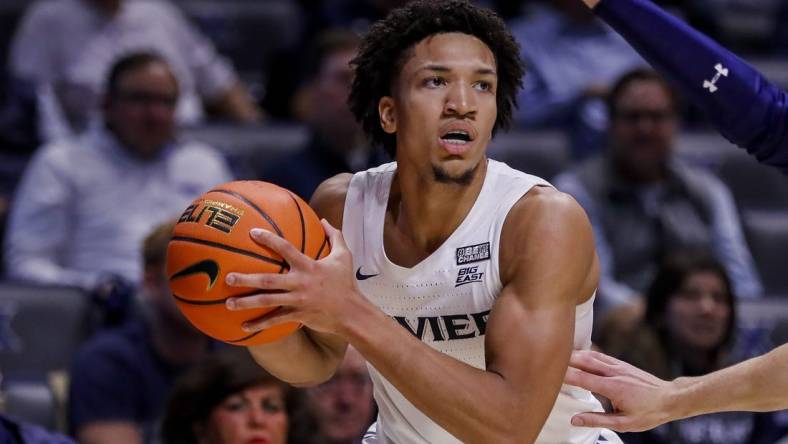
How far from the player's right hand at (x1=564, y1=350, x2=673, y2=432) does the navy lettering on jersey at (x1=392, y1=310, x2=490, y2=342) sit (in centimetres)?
25

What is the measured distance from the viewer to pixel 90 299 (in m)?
5.93

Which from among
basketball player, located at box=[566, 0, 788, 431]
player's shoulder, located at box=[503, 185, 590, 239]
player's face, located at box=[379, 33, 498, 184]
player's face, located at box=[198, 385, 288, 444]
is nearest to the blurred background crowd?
player's face, located at box=[198, 385, 288, 444]

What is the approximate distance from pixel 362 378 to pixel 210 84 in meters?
2.99

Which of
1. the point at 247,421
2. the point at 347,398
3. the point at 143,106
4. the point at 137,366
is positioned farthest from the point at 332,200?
the point at 143,106

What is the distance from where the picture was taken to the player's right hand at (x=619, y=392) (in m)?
3.44

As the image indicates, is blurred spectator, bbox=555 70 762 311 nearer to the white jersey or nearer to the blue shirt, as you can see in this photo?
the blue shirt

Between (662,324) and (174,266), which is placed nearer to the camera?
(174,266)

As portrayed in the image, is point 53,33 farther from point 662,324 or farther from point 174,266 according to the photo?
point 174,266

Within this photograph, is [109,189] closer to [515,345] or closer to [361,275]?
[361,275]

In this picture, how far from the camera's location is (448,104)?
3.37 metres

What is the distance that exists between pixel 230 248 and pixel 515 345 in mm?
707

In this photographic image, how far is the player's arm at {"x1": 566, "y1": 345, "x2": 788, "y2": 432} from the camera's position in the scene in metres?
3.46

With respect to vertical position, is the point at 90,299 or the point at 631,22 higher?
the point at 631,22

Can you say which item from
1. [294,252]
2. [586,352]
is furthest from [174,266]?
[586,352]
